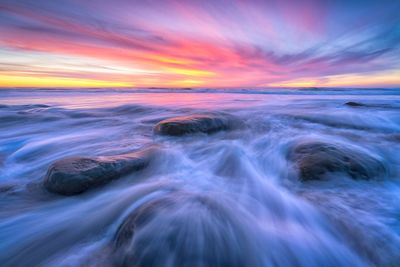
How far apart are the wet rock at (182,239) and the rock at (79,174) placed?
829mm

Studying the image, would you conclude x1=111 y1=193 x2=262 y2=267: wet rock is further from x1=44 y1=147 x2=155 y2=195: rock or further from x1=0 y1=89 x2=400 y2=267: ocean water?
x1=44 y1=147 x2=155 y2=195: rock

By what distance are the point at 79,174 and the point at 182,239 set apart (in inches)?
56.2

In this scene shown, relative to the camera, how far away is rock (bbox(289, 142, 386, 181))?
2.56 m

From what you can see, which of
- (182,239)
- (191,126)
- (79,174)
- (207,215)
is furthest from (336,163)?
(79,174)

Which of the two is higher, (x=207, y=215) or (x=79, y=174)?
(x=79, y=174)

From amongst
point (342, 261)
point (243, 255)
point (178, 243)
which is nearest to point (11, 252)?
point (178, 243)

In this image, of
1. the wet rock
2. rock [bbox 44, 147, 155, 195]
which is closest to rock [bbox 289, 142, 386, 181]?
the wet rock

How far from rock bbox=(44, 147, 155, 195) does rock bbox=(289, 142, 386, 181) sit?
236cm

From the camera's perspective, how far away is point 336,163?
8.60 feet

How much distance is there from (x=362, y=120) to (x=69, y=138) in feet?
26.1

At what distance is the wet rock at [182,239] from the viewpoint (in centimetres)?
142

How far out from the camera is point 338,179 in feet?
8.09

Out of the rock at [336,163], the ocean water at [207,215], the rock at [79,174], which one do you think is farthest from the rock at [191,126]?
the rock at [336,163]

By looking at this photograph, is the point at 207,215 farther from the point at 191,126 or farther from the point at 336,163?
the point at 191,126
